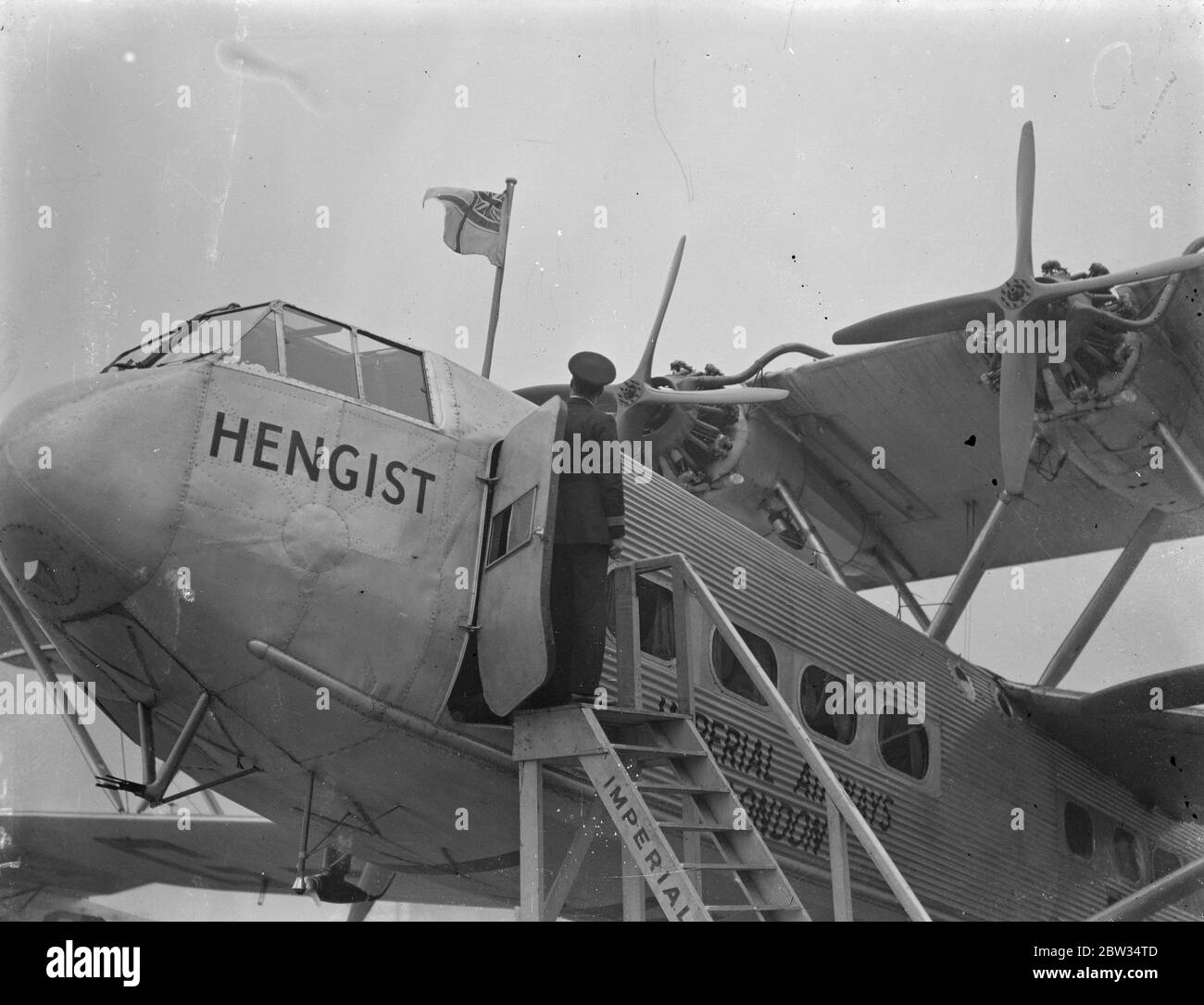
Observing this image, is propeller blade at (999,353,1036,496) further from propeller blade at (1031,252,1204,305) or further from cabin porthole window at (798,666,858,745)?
cabin porthole window at (798,666,858,745)

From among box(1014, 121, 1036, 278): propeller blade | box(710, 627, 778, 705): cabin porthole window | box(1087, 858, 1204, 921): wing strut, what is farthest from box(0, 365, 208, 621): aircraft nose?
box(1014, 121, 1036, 278): propeller blade

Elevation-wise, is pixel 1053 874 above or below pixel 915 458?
below

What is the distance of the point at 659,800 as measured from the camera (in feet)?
27.2

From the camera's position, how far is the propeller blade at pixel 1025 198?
51.1ft

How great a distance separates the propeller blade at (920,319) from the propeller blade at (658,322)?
3038 millimetres

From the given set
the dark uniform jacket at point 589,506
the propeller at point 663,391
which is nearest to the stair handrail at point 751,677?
the dark uniform jacket at point 589,506

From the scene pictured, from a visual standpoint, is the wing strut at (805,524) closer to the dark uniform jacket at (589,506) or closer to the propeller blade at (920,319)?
the propeller blade at (920,319)

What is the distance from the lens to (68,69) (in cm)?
910

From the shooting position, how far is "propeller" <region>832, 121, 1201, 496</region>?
577 inches

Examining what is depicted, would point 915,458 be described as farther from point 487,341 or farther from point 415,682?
point 415,682

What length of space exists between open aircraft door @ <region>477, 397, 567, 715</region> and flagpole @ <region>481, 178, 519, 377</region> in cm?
164

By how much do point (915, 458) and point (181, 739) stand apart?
14.7 metres
